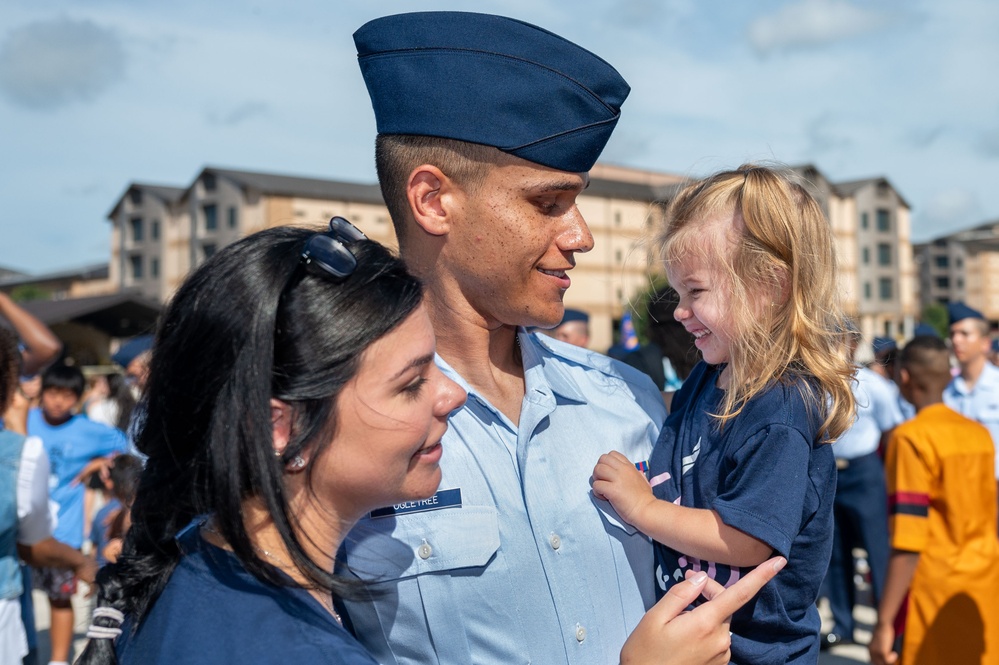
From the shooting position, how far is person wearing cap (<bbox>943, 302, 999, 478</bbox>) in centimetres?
698

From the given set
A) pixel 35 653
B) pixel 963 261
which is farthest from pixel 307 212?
pixel 963 261

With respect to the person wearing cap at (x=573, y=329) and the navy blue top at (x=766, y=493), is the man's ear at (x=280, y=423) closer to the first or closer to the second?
the navy blue top at (x=766, y=493)

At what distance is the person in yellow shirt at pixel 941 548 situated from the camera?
417 cm

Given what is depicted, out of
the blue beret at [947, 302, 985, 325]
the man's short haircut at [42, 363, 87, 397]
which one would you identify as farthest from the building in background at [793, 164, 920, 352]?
the man's short haircut at [42, 363, 87, 397]

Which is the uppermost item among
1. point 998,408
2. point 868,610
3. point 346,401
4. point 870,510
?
point 346,401

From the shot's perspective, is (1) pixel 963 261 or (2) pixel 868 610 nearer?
(2) pixel 868 610

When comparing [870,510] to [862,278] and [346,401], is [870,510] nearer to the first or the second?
[346,401]

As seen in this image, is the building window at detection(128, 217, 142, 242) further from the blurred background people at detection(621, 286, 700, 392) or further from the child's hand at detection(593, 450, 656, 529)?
the child's hand at detection(593, 450, 656, 529)

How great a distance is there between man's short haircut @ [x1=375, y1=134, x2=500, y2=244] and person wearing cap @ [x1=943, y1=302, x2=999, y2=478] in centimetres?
594

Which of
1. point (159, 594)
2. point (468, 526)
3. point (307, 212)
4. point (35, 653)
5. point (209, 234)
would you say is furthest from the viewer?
point (209, 234)

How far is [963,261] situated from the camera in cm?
7762

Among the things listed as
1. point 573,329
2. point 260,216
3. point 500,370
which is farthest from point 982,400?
point 260,216

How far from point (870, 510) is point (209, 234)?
4405 centimetres

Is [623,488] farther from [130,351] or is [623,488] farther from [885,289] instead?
[885,289]
